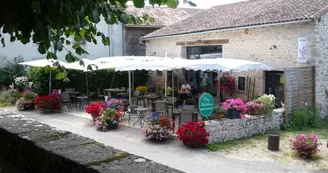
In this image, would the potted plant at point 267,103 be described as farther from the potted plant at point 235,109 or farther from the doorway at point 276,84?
the doorway at point 276,84

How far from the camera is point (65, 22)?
2814 mm

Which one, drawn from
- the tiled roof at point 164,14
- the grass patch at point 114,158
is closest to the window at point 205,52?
the tiled roof at point 164,14

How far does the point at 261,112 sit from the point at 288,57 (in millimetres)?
3789

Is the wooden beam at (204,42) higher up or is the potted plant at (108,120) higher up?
the wooden beam at (204,42)

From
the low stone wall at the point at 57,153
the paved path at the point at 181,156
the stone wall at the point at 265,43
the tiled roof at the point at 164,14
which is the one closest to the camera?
the low stone wall at the point at 57,153

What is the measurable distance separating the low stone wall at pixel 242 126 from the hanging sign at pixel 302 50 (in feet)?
8.35

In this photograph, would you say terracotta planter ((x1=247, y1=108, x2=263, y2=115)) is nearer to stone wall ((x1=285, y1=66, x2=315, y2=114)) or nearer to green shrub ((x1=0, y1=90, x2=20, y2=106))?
stone wall ((x1=285, y1=66, x2=315, y2=114))

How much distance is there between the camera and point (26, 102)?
15.6 meters

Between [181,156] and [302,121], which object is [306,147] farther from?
[302,121]

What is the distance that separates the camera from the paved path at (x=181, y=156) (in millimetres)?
7844

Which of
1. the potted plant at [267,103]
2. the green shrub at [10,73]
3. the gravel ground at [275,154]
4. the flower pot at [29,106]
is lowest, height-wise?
the gravel ground at [275,154]

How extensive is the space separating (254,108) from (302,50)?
4006 millimetres

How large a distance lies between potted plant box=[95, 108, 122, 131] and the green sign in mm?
3278

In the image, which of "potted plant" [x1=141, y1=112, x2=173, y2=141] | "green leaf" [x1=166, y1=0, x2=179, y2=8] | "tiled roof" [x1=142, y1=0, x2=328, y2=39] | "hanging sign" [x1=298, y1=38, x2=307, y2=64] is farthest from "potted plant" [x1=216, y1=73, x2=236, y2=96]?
"green leaf" [x1=166, y1=0, x2=179, y2=8]
